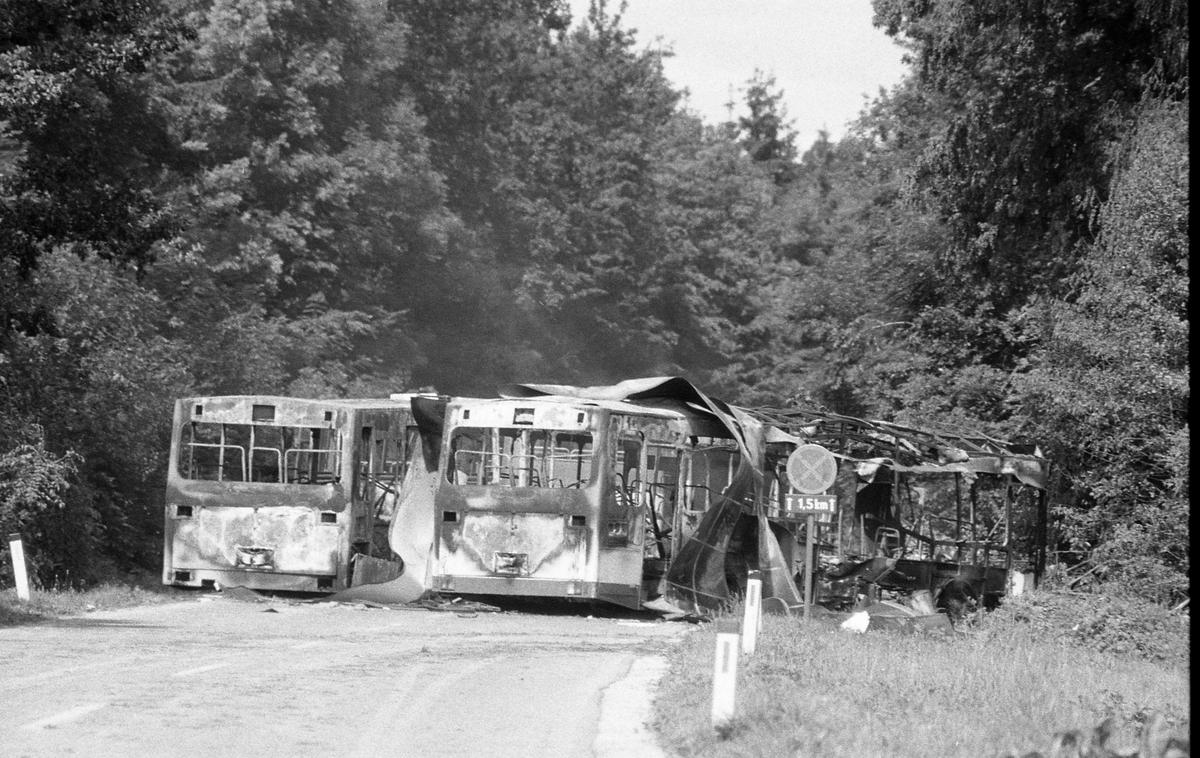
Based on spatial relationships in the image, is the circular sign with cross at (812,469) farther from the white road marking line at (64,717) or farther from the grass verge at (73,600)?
the white road marking line at (64,717)

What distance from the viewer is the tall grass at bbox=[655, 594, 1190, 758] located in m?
10.6

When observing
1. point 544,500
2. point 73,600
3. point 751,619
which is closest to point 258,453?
point 73,600

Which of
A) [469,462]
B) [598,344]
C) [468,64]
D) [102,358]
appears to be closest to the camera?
[469,462]

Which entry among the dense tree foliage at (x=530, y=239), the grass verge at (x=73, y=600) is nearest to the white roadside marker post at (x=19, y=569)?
the grass verge at (x=73, y=600)

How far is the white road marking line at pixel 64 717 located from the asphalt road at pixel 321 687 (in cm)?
2

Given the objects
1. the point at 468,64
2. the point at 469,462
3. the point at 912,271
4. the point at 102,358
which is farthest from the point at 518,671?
the point at 468,64

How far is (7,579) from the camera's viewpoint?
955 inches

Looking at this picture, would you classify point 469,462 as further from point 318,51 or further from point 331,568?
point 318,51

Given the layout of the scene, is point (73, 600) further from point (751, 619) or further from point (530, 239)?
point (530, 239)

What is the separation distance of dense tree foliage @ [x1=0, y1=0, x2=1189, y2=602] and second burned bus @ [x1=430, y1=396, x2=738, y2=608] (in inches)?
199

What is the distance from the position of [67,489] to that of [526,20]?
1823 inches

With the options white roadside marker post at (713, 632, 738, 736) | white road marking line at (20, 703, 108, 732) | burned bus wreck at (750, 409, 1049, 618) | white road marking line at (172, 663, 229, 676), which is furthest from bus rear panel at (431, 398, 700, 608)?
white roadside marker post at (713, 632, 738, 736)

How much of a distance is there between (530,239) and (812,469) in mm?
44464

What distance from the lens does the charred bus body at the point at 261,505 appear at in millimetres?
24719
